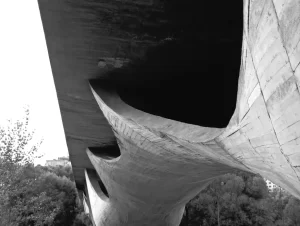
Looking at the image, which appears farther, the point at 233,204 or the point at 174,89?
the point at 233,204

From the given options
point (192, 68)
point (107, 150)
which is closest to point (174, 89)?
point (192, 68)

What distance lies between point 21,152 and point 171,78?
24.6 feet

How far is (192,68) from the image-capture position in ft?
13.4

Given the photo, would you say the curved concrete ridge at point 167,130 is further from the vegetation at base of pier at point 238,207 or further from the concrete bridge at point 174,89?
the vegetation at base of pier at point 238,207

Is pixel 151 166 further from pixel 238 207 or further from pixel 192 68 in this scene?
pixel 238 207

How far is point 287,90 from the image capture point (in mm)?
967

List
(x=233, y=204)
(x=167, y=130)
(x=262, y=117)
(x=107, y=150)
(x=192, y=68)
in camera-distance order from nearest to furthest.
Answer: (x=262, y=117), (x=167, y=130), (x=192, y=68), (x=107, y=150), (x=233, y=204)

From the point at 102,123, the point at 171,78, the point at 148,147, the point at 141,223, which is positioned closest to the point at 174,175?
the point at 148,147

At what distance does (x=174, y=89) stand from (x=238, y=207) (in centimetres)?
1811

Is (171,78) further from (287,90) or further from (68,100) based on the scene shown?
(287,90)

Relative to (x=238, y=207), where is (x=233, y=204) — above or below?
above

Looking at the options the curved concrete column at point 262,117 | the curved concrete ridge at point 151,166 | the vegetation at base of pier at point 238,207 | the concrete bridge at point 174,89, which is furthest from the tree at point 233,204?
the curved concrete column at point 262,117

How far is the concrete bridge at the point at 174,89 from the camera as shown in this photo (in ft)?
3.54

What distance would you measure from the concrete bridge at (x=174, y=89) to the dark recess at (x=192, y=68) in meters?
0.02
